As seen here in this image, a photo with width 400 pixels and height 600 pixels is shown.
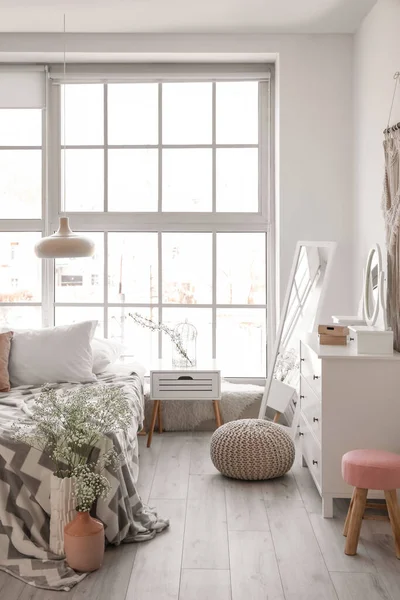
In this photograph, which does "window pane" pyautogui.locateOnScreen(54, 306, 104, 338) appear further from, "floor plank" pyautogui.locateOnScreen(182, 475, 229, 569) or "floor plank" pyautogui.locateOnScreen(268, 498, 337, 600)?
"floor plank" pyautogui.locateOnScreen(268, 498, 337, 600)

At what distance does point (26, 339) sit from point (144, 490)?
1337 mm

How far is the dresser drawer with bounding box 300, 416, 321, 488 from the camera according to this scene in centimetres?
357

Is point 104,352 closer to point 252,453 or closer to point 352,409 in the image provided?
point 252,453

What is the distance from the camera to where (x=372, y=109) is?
4559mm

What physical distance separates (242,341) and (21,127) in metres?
2.30

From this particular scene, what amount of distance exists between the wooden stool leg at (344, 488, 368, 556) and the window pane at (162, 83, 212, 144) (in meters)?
3.17

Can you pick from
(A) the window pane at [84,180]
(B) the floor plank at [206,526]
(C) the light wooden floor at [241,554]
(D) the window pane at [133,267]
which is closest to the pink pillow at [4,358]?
(C) the light wooden floor at [241,554]

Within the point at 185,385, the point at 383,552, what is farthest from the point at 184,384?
the point at 383,552

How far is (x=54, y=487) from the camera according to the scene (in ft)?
9.68

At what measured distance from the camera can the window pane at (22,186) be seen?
5.48 metres

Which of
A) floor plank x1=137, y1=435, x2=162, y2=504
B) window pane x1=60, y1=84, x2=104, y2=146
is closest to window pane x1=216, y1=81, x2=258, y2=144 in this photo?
window pane x1=60, y1=84, x2=104, y2=146

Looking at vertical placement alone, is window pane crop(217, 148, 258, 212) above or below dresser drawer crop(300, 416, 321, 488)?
above

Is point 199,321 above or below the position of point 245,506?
above

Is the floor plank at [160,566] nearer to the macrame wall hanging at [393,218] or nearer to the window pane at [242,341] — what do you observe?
the macrame wall hanging at [393,218]
